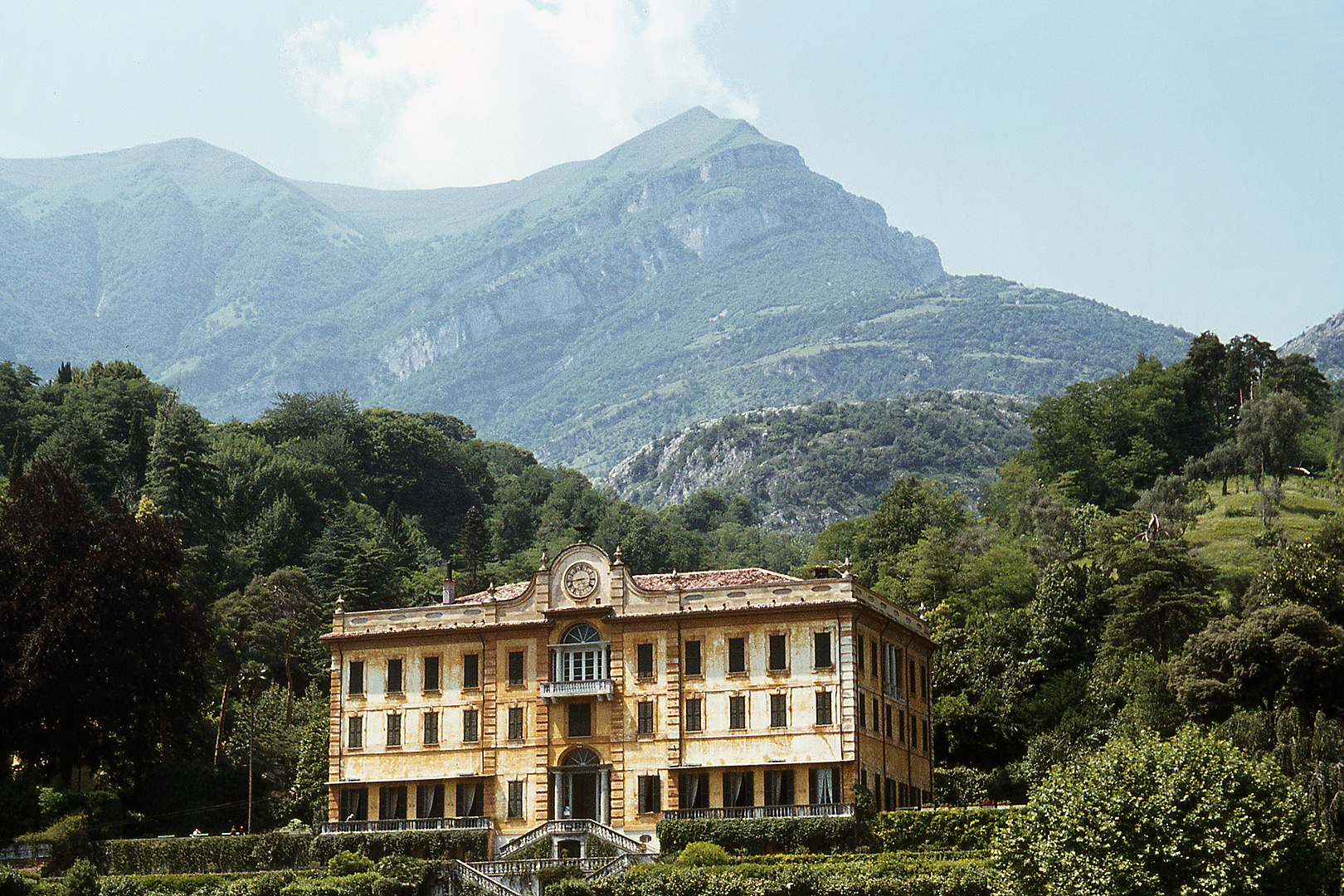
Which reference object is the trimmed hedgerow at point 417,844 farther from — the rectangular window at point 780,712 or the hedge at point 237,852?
the rectangular window at point 780,712

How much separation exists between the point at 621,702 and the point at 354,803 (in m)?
13.3

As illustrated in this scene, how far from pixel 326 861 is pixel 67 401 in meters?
79.1

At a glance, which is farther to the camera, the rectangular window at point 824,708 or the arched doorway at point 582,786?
the arched doorway at point 582,786

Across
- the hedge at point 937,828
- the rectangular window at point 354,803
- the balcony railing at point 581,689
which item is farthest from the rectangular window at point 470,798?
the hedge at point 937,828

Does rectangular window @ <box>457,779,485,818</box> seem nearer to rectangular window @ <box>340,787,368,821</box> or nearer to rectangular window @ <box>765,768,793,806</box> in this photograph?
rectangular window @ <box>340,787,368,821</box>

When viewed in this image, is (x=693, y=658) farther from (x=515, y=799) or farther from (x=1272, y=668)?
(x=1272, y=668)

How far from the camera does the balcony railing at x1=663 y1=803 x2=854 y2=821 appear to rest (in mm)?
69188

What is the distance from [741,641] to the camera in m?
73.8

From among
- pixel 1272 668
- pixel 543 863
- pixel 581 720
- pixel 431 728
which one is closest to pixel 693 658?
pixel 581 720

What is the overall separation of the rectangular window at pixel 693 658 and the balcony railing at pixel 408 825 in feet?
35.7

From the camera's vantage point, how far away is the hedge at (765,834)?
67750 mm

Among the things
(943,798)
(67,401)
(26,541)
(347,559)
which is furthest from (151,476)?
(943,798)

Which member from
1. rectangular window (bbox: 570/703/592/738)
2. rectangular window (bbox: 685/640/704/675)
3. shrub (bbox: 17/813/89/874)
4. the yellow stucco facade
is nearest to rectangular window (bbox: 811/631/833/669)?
Result: the yellow stucco facade

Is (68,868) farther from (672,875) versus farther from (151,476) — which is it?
(151,476)
